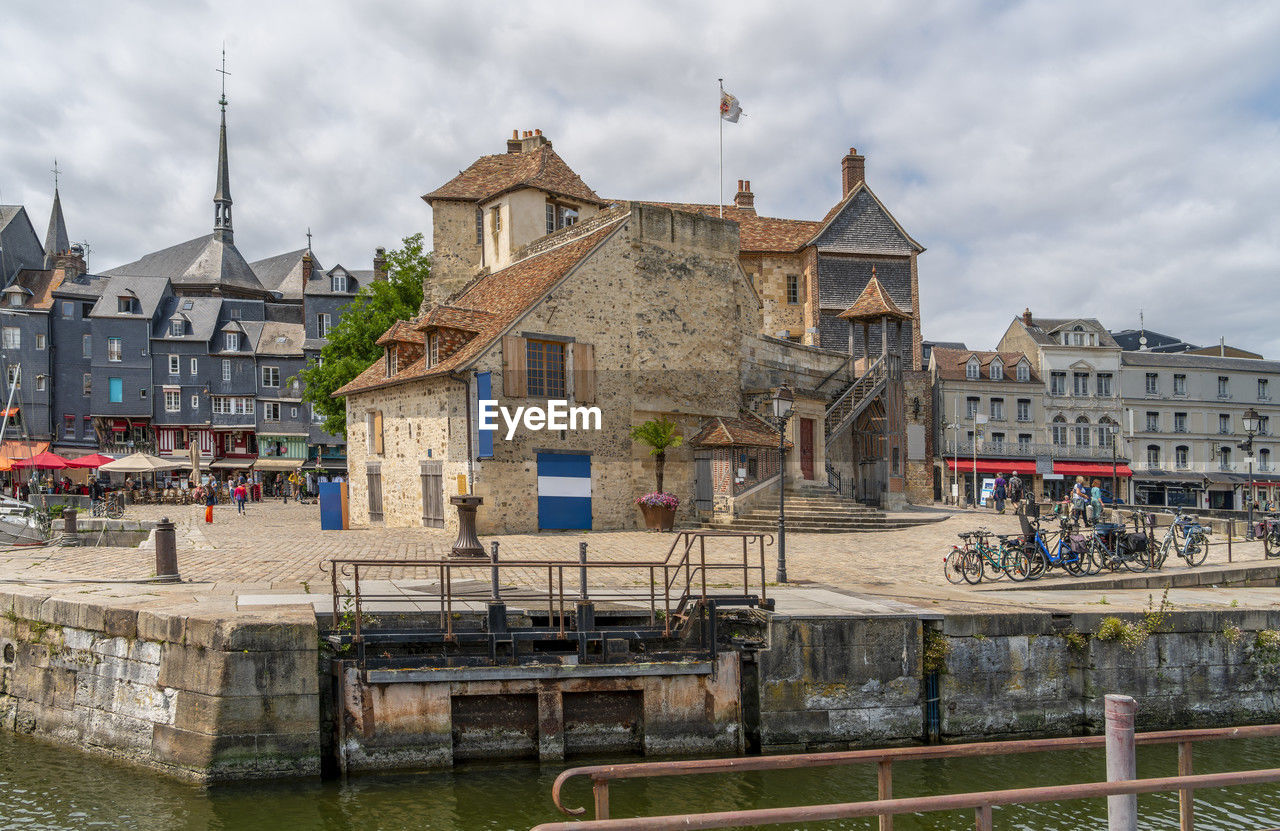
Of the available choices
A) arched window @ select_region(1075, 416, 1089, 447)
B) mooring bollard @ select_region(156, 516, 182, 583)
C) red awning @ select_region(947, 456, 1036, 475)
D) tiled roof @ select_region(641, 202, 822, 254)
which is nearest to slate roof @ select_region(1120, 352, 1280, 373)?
arched window @ select_region(1075, 416, 1089, 447)

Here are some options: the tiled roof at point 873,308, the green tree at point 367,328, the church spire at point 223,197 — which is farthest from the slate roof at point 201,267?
the tiled roof at point 873,308

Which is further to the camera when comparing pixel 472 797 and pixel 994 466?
pixel 994 466

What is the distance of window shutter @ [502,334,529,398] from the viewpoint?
76.2ft

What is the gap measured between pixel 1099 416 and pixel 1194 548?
41607mm

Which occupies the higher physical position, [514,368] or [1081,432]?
[514,368]

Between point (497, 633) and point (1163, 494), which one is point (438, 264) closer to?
point (497, 633)

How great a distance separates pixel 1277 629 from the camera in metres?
13.4

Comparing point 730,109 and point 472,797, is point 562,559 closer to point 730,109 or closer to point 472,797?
point 472,797

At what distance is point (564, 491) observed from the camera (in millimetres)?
24391

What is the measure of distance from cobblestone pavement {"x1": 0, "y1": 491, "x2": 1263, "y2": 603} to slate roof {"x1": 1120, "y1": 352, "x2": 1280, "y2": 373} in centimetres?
3636

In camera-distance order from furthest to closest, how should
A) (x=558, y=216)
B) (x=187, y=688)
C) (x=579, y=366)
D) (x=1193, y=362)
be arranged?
1. (x=1193, y=362)
2. (x=558, y=216)
3. (x=579, y=366)
4. (x=187, y=688)

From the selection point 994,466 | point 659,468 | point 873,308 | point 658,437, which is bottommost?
point 994,466

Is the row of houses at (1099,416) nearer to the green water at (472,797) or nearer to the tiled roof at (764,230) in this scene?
the tiled roof at (764,230)

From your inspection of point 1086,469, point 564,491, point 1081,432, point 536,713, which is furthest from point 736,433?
point 1081,432
